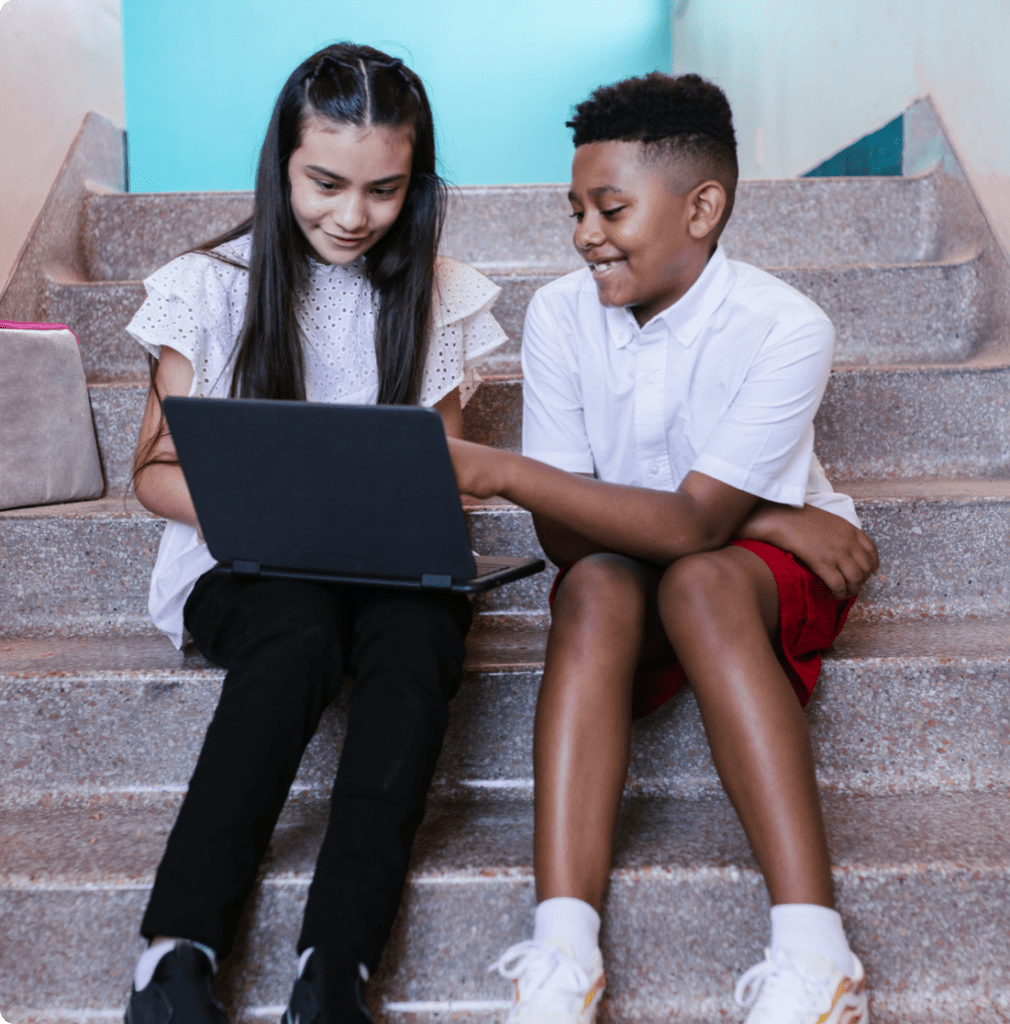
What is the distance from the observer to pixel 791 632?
902 mm

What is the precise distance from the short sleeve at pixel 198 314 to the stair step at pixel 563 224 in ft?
2.34

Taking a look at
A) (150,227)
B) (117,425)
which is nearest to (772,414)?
(117,425)

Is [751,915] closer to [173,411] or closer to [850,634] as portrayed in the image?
[850,634]

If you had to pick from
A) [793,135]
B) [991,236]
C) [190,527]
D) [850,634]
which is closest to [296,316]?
[190,527]

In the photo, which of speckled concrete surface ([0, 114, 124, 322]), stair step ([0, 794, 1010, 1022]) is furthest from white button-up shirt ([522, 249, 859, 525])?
speckled concrete surface ([0, 114, 124, 322])

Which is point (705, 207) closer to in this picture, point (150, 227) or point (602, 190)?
point (602, 190)

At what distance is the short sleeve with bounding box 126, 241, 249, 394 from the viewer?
3.43ft

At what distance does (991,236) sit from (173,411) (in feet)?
4.16

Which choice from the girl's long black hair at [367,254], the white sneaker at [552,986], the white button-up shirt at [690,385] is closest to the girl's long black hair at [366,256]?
the girl's long black hair at [367,254]

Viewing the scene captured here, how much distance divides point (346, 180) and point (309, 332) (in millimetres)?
192

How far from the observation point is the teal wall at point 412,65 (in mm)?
3002

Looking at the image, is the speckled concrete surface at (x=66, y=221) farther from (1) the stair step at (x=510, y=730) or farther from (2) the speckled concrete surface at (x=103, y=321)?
(1) the stair step at (x=510, y=730)

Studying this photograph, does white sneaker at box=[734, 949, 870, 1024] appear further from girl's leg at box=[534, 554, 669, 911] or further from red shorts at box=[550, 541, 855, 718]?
red shorts at box=[550, 541, 855, 718]

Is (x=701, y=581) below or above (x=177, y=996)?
above
